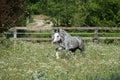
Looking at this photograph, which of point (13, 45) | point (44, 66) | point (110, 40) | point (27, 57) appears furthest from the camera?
point (110, 40)

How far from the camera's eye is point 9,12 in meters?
15.5

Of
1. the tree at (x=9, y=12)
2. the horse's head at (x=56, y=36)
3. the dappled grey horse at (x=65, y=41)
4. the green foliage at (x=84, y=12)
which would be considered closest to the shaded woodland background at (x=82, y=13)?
the green foliage at (x=84, y=12)

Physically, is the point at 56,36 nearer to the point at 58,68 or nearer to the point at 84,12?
the point at 58,68

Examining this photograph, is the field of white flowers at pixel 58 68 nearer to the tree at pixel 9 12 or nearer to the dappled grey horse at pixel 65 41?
the dappled grey horse at pixel 65 41

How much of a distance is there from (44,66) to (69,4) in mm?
19623

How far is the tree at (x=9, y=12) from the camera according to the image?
14609 mm

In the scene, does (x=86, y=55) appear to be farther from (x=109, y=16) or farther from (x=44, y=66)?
(x=109, y=16)

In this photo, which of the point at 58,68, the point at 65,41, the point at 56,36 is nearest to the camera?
the point at 58,68

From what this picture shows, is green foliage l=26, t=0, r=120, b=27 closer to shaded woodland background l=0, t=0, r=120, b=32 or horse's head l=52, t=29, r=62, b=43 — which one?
shaded woodland background l=0, t=0, r=120, b=32

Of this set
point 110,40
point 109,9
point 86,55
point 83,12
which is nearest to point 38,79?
point 86,55

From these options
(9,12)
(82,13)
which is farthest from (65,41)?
(82,13)

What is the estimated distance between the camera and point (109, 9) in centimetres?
2730

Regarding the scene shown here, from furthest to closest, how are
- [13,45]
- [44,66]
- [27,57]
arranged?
[13,45], [27,57], [44,66]

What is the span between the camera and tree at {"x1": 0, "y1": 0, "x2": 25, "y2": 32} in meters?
14.6
